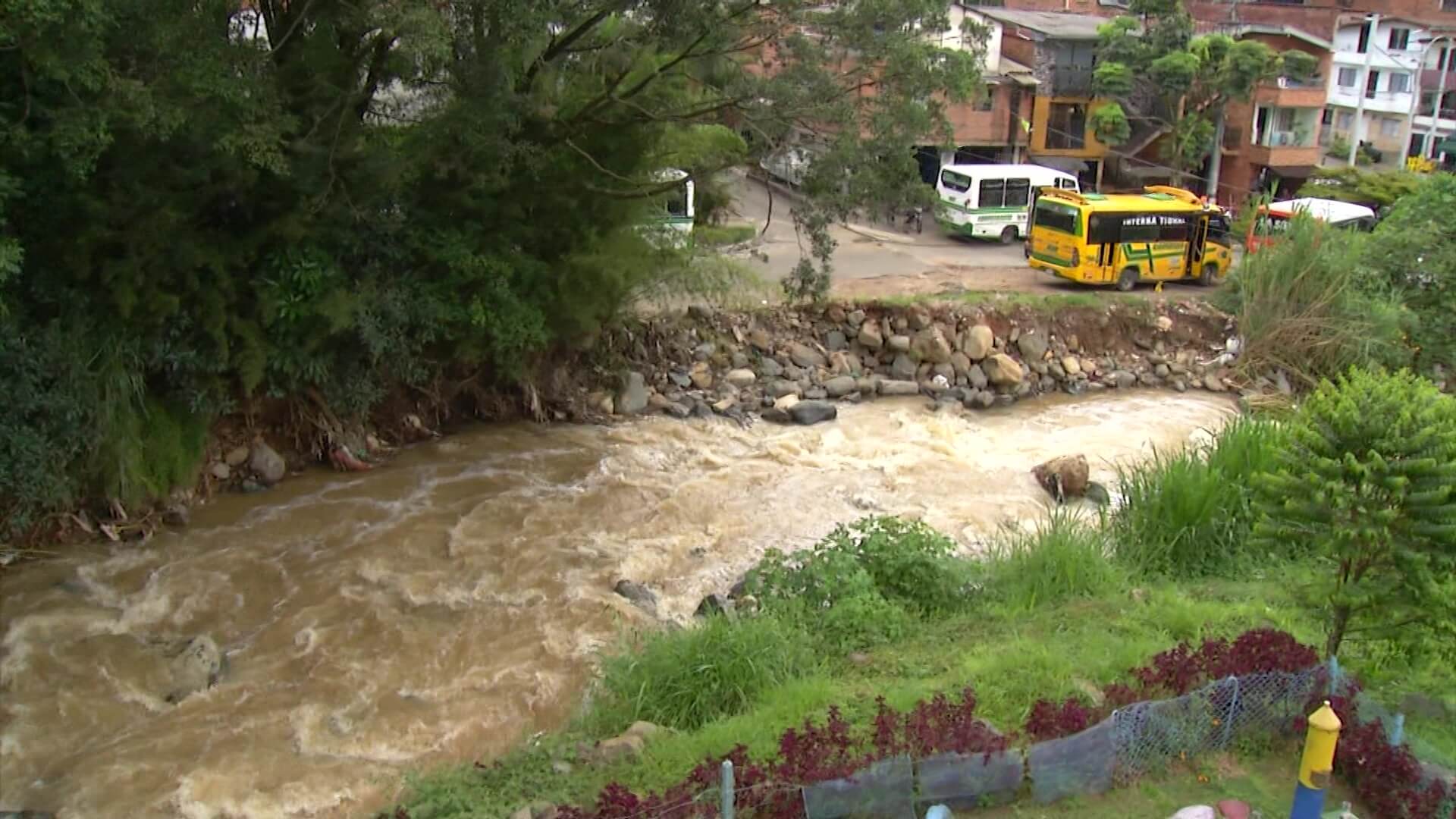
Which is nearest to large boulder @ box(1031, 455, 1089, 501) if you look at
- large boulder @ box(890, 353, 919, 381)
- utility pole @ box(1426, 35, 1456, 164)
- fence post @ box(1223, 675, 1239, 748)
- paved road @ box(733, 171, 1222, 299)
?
large boulder @ box(890, 353, 919, 381)

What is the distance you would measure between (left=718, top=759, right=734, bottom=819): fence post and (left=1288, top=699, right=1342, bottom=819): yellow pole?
2.39 metres

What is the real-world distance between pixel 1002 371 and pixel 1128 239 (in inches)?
198

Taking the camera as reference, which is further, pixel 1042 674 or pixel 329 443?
pixel 329 443

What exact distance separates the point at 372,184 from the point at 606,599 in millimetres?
5344

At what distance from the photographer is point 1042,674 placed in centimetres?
653

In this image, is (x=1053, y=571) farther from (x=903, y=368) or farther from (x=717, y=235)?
(x=717, y=235)

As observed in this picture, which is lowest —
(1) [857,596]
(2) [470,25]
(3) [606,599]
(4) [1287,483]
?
(3) [606,599]

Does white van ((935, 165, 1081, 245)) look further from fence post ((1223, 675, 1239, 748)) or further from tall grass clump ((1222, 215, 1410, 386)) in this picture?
fence post ((1223, 675, 1239, 748))

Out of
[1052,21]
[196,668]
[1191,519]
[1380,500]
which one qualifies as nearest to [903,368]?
[1191,519]

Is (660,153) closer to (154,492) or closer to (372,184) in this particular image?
(372,184)

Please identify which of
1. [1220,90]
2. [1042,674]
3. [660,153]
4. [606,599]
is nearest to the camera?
[1042,674]

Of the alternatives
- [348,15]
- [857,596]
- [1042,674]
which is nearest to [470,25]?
[348,15]

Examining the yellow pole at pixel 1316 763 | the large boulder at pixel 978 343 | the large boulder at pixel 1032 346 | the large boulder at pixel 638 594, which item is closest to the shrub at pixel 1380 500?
the yellow pole at pixel 1316 763

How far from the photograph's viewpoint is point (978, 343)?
17781 mm
